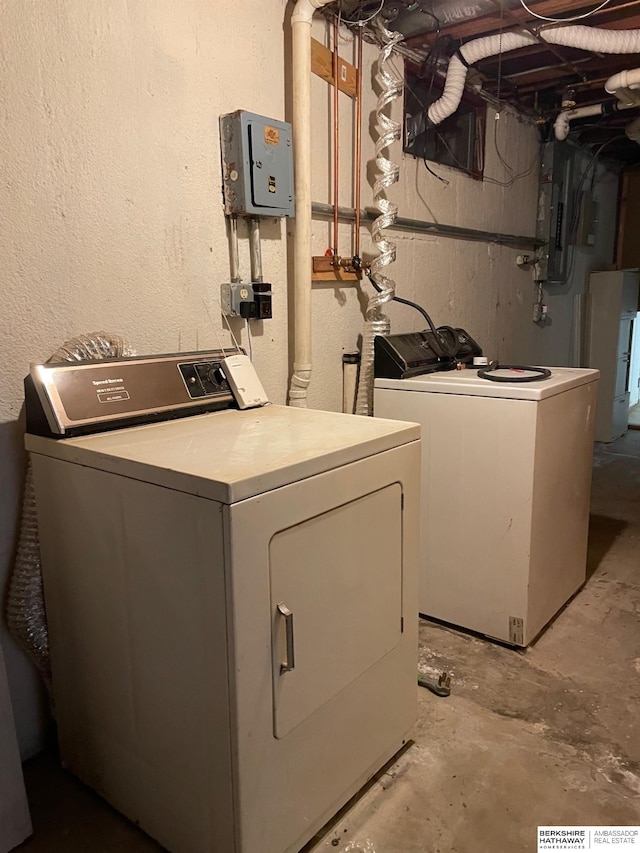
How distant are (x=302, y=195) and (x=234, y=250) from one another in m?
0.33

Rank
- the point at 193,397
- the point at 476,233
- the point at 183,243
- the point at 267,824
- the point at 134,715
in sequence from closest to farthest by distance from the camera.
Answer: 1. the point at 267,824
2. the point at 134,715
3. the point at 193,397
4. the point at 183,243
5. the point at 476,233

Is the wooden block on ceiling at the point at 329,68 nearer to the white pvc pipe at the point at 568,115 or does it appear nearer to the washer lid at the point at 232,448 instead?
the washer lid at the point at 232,448

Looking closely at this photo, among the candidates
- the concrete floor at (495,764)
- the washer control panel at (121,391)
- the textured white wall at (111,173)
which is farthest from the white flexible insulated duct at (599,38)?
the concrete floor at (495,764)

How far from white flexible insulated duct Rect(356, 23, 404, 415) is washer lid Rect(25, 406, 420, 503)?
0.92 metres

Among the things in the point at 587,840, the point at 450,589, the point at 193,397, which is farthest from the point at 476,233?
the point at 587,840

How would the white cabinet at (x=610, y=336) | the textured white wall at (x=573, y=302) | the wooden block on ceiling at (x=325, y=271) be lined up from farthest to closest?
the white cabinet at (x=610, y=336), the textured white wall at (x=573, y=302), the wooden block on ceiling at (x=325, y=271)

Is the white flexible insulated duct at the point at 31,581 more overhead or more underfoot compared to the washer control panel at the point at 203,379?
more underfoot

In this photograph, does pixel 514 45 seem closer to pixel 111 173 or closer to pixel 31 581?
pixel 111 173

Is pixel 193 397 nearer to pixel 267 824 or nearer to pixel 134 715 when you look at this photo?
pixel 134 715

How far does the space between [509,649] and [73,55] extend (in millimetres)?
2215

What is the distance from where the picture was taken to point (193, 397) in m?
1.68

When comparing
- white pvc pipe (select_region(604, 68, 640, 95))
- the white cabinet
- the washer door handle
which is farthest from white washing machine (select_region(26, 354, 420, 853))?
the white cabinet

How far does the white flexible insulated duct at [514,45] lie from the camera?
263 centimetres

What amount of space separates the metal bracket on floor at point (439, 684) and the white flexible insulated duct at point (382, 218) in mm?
1067
